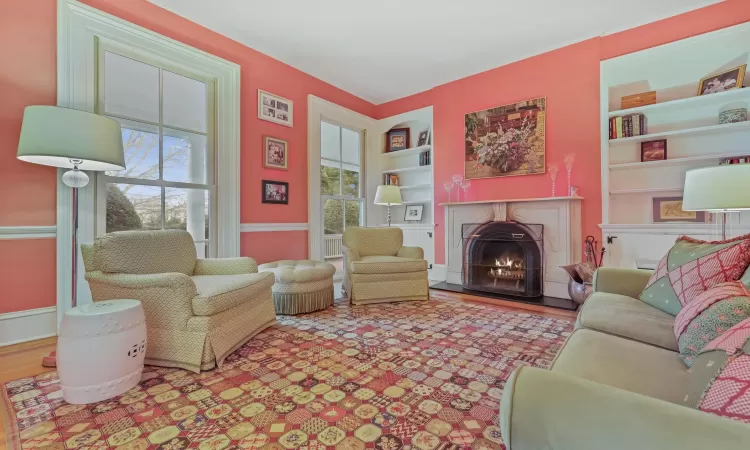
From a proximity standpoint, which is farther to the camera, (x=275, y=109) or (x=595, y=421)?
(x=275, y=109)

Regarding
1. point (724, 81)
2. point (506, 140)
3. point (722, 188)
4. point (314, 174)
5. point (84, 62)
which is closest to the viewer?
point (722, 188)

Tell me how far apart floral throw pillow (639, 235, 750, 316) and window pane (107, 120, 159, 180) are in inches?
150

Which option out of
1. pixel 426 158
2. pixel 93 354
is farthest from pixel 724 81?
pixel 93 354

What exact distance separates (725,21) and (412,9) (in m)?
2.76

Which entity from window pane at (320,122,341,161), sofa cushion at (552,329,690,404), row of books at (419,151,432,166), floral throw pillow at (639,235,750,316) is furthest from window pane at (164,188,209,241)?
floral throw pillow at (639,235,750,316)

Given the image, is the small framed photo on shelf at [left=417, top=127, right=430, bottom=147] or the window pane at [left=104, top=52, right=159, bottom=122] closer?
the window pane at [left=104, top=52, right=159, bottom=122]

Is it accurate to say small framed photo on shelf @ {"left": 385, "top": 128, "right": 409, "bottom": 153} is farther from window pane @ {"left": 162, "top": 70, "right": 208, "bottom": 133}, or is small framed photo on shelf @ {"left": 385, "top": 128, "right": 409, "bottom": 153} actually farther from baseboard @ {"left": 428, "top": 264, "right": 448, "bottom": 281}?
window pane @ {"left": 162, "top": 70, "right": 208, "bottom": 133}

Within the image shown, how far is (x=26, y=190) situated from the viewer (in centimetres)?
229

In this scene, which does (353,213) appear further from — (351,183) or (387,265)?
(387,265)

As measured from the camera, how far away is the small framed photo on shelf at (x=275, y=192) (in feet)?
12.2

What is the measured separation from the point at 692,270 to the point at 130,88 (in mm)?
4118

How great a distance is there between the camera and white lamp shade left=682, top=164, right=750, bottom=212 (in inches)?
67.7

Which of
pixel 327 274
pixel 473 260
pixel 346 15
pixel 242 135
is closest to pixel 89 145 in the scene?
pixel 242 135

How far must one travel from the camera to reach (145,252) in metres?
2.09
